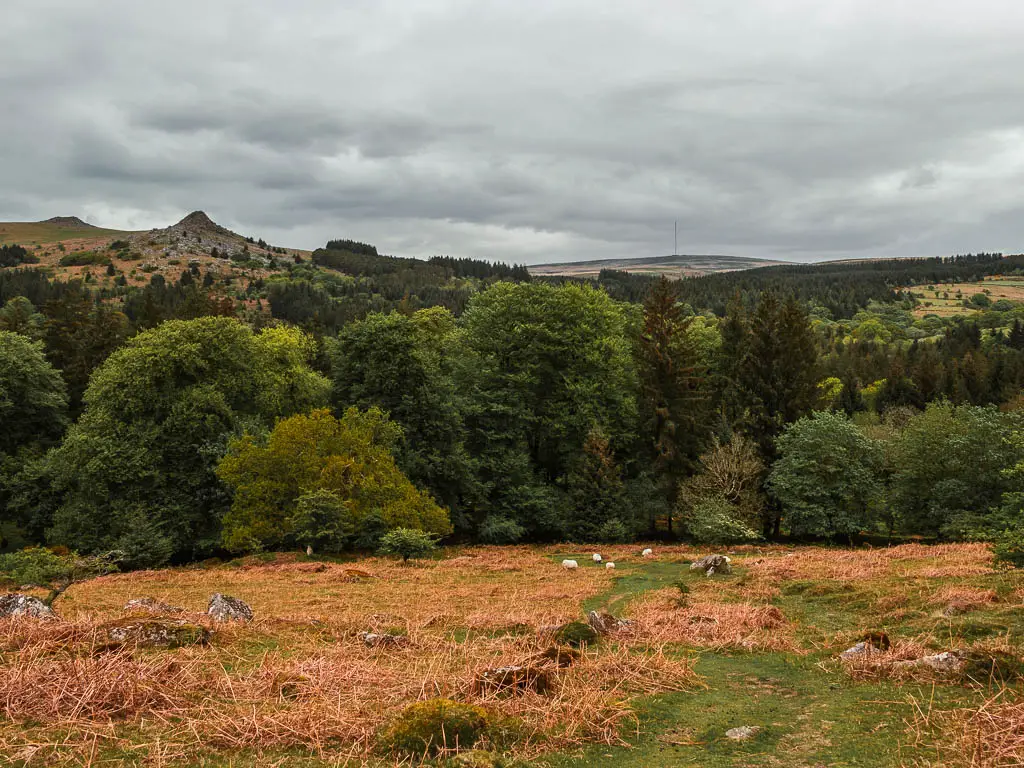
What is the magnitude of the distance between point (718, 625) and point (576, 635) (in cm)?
386

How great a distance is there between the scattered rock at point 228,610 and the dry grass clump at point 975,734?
12.7 meters

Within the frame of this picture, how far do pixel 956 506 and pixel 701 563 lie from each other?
23636 millimetres

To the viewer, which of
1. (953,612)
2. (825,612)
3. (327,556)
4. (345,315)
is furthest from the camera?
(345,315)

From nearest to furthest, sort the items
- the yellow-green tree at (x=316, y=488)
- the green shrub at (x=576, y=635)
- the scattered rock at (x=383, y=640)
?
the green shrub at (x=576, y=635)
the scattered rock at (x=383, y=640)
the yellow-green tree at (x=316, y=488)

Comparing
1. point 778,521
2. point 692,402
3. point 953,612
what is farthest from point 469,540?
point 953,612

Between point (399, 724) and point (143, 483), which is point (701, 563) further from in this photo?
point (143, 483)

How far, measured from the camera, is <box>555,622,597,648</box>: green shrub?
12.3 metres

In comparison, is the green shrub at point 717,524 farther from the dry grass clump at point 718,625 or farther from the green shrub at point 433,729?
the green shrub at point 433,729

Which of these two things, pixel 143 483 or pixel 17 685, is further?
pixel 143 483

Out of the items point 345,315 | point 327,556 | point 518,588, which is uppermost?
point 345,315

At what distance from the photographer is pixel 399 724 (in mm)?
7465

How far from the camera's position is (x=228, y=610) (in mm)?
14773

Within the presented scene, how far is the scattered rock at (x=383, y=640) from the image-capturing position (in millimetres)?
12375

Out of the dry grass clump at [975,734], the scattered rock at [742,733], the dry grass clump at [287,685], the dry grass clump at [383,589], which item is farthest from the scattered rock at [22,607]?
the dry grass clump at [975,734]
